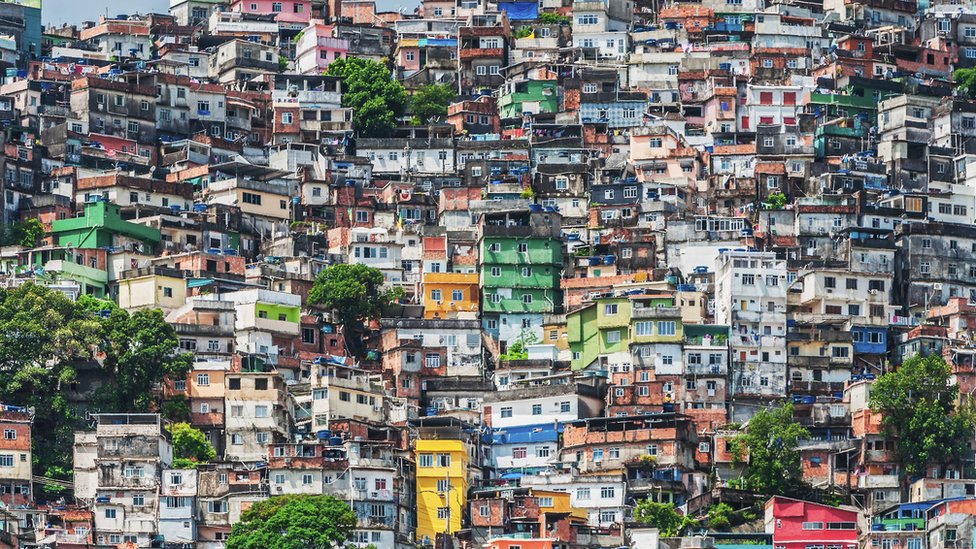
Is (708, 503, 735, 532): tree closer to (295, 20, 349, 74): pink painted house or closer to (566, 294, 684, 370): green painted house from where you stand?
(566, 294, 684, 370): green painted house

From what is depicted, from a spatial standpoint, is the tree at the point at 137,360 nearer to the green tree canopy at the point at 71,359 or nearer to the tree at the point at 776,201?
the green tree canopy at the point at 71,359

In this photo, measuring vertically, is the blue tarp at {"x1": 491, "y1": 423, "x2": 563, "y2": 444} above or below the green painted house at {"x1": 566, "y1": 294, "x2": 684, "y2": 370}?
below

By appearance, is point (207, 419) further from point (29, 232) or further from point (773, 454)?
point (773, 454)

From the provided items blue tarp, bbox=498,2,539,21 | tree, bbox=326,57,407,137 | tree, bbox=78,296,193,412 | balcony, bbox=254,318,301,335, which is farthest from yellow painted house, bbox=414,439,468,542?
blue tarp, bbox=498,2,539,21

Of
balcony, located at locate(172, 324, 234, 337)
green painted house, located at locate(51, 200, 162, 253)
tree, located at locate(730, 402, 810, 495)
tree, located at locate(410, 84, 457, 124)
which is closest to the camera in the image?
tree, located at locate(730, 402, 810, 495)

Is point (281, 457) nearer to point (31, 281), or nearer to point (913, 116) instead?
point (31, 281)

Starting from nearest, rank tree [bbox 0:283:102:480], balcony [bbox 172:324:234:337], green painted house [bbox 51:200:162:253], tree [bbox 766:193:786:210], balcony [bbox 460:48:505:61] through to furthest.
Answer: tree [bbox 0:283:102:480]
balcony [bbox 172:324:234:337]
green painted house [bbox 51:200:162:253]
tree [bbox 766:193:786:210]
balcony [bbox 460:48:505:61]

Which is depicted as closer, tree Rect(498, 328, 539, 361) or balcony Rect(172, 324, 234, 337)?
balcony Rect(172, 324, 234, 337)
